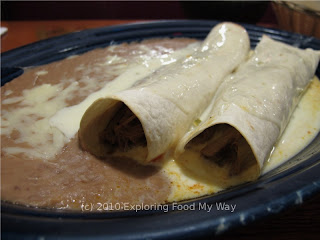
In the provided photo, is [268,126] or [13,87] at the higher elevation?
[268,126]

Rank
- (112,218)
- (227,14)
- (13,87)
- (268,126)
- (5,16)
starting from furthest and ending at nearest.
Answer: (5,16) < (227,14) < (13,87) < (268,126) < (112,218)

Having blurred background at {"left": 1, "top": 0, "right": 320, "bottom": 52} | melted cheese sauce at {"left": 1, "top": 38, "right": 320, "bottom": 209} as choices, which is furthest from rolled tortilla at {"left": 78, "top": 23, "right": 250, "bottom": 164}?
blurred background at {"left": 1, "top": 0, "right": 320, "bottom": 52}

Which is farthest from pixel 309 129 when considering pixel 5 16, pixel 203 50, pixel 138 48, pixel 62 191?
pixel 5 16

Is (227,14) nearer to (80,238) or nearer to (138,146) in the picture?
(138,146)

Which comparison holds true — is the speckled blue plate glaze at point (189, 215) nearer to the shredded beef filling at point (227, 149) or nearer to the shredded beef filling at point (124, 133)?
the shredded beef filling at point (227, 149)

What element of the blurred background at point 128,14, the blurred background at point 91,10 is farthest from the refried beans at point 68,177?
the blurred background at point 91,10
